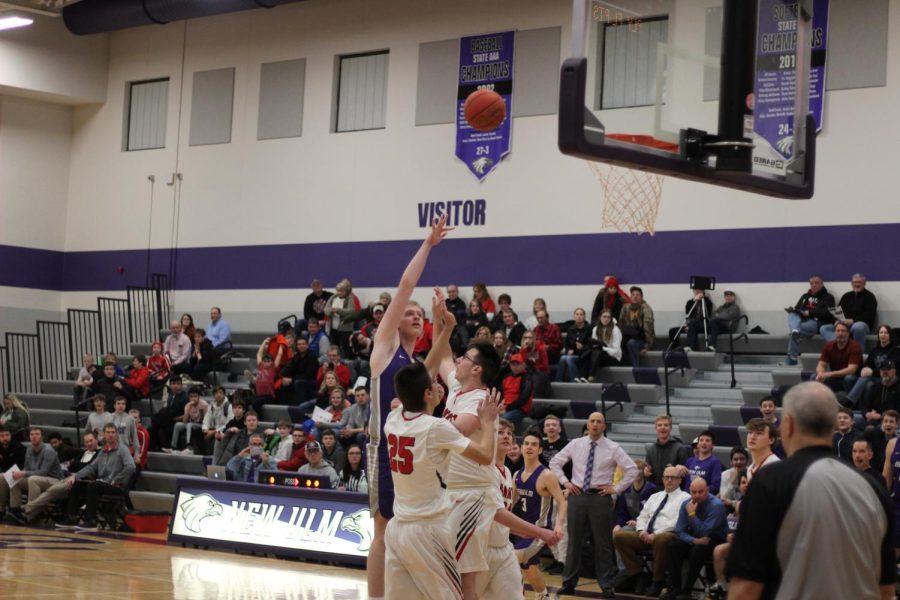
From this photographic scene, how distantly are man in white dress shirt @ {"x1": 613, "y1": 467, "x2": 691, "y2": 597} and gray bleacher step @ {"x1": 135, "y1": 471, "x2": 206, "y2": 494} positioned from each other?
27.7ft

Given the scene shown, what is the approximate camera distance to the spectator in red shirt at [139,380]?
21.3 meters

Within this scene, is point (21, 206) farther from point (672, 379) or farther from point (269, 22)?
point (672, 379)

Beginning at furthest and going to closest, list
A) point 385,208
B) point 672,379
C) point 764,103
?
point 385,208 < point 672,379 < point 764,103

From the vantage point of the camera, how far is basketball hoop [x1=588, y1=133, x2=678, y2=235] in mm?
16234

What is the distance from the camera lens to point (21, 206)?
25.5 m

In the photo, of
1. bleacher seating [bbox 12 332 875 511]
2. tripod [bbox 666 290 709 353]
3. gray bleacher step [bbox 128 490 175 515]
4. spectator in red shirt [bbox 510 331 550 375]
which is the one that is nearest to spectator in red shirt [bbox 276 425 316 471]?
bleacher seating [bbox 12 332 875 511]

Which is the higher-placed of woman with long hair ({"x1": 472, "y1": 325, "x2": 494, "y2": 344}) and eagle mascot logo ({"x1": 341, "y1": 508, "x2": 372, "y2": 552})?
woman with long hair ({"x1": 472, "y1": 325, "x2": 494, "y2": 344})

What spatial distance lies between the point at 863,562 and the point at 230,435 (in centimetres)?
1496

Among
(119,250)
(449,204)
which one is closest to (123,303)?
(119,250)

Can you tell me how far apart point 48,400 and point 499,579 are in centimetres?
1780

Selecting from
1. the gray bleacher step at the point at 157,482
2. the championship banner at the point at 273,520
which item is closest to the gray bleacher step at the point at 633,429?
the championship banner at the point at 273,520

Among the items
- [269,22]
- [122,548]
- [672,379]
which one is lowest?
[122,548]

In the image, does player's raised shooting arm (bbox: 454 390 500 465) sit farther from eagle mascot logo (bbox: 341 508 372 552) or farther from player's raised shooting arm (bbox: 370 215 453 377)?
eagle mascot logo (bbox: 341 508 372 552)

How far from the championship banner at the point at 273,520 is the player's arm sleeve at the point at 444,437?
7199mm
